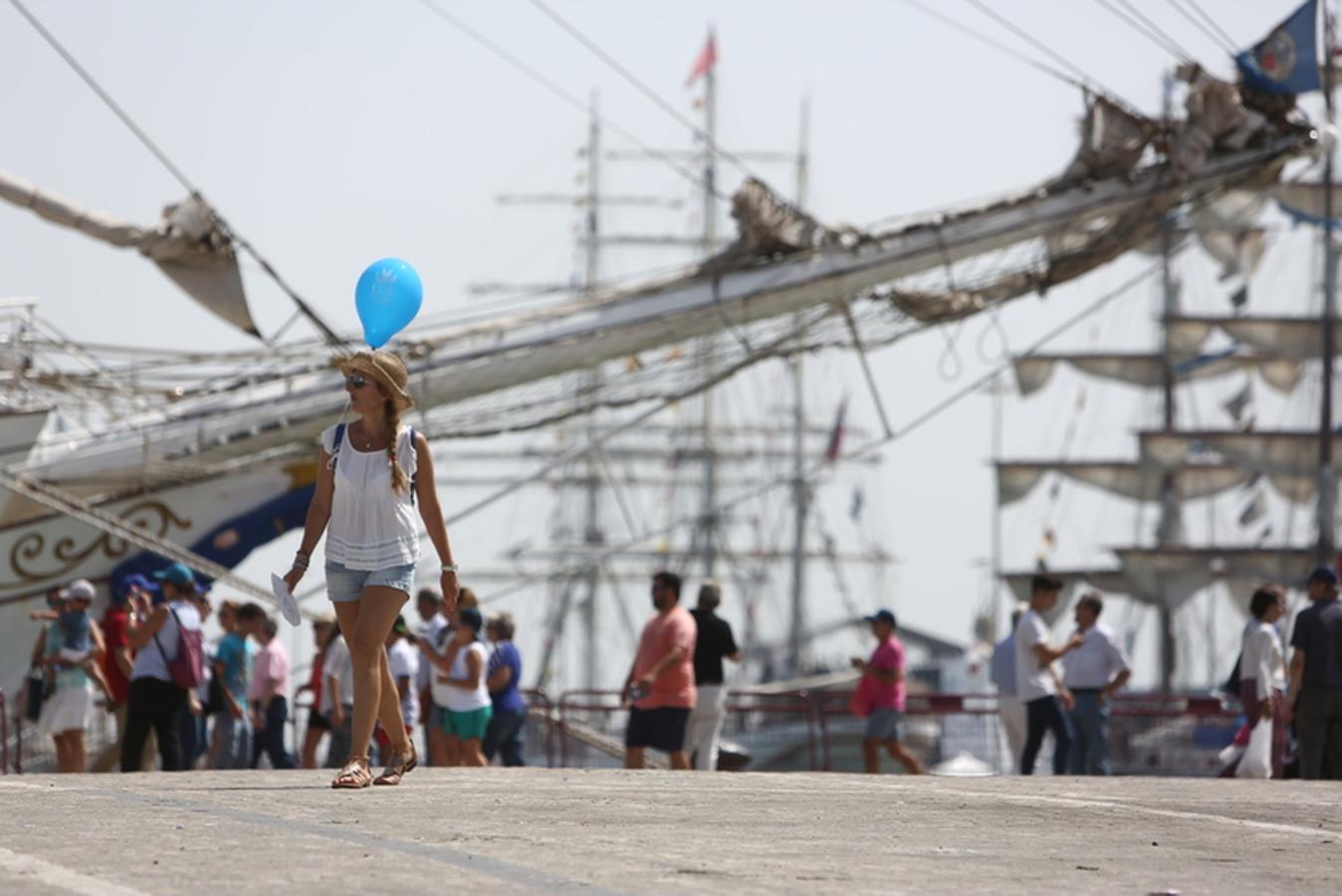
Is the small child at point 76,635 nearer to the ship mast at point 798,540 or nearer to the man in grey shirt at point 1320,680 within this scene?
the man in grey shirt at point 1320,680

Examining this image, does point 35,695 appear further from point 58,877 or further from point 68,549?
point 58,877

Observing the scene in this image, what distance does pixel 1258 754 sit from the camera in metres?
14.9

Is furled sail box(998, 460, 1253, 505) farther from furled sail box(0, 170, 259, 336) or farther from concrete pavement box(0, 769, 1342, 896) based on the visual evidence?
concrete pavement box(0, 769, 1342, 896)

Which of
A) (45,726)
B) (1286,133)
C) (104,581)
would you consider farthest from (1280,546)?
(45,726)

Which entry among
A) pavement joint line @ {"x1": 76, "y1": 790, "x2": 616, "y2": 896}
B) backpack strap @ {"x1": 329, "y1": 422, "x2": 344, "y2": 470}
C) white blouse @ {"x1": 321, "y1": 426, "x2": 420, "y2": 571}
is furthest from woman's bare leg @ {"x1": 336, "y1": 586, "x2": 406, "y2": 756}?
pavement joint line @ {"x1": 76, "y1": 790, "x2": 616, "y2": 896}

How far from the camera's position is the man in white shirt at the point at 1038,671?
16.4 meters

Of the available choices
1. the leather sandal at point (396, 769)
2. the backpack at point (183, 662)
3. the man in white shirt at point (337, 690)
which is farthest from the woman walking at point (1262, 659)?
the leather sandal at point (396, 769)

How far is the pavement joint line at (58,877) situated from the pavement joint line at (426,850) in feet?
3.02

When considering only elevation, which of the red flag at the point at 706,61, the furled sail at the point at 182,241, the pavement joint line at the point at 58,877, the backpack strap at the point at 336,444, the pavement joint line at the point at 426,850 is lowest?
the pavement joint line at the point at 58,877

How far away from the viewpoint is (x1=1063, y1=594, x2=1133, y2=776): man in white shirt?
17.0 metres

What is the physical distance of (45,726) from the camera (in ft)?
49.9

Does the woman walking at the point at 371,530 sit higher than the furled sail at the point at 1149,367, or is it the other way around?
the furled sail at the point at 1149,367

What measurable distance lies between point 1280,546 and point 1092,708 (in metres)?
60.3

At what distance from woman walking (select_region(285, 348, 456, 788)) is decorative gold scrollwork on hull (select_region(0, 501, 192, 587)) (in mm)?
13125
